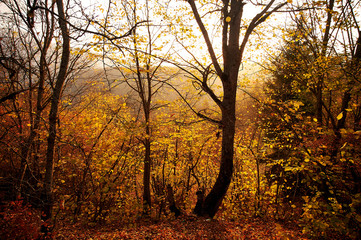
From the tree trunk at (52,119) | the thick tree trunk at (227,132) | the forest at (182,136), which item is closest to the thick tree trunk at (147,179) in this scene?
the forest at (182,136)

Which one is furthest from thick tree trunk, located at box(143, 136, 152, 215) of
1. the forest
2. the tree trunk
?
the tree trunk

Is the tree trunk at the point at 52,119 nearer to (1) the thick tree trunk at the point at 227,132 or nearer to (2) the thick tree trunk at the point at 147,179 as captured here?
(1) the thick tree trunk at the point at 227,132

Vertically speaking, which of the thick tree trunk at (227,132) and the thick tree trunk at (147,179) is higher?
the thick tree trunk at (227,132)

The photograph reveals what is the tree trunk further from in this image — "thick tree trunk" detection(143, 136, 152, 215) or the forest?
"thick tree trunk" detection(143, 136, 152, 215)

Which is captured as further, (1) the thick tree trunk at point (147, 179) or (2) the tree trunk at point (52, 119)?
(1) the thick tree trunk at point (147, 179)

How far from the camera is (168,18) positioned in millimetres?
5863

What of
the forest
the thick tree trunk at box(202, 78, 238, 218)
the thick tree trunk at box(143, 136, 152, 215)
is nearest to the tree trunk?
the forest

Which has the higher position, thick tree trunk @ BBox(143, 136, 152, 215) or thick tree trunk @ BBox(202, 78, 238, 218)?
thick tree trunk @ BBox(202, 78, 238, 218)

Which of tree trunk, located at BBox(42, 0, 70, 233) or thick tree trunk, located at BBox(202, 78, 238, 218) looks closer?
tree trunk, located at BBox(42, 0, 70, 233)

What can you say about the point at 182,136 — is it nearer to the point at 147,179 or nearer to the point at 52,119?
the point at 147,179

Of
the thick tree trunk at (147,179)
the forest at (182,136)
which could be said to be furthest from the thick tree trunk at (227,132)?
the thick tree trunk at (147,179)

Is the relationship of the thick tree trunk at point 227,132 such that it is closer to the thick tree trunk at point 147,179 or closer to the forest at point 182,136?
the forest at point 182,136

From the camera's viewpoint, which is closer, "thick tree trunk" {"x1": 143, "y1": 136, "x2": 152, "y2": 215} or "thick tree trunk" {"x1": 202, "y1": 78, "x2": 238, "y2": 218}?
"thick tree trunk" {"x1": 202, "y1": 78, "x2": 238, "y2": 218}

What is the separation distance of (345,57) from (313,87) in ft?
5.09
